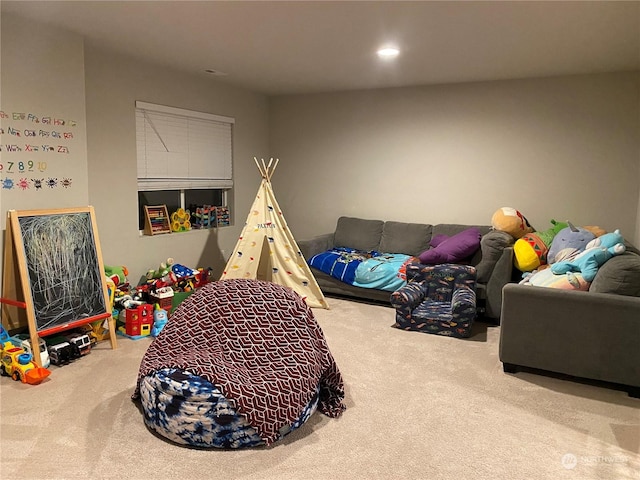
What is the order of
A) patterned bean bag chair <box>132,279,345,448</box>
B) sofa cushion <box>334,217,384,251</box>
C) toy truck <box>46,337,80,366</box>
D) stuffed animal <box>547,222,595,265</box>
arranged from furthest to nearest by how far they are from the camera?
sofa cushion <box>334,217,384,251</box> < stuffed animal <box>547,222,595,265</box> < toy truck <box>46,337,80,366</box> < patterned bean bag chair <box>132,279,345,448</box>

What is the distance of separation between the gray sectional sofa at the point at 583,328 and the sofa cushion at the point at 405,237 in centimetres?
215

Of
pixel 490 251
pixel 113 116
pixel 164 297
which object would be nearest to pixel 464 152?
pixel 490 251

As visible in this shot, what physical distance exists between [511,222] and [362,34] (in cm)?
229

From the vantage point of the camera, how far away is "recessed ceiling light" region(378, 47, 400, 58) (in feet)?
12.9

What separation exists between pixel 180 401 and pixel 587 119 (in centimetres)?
449

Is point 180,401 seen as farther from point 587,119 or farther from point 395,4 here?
point 587,119

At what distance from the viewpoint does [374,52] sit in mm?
4027

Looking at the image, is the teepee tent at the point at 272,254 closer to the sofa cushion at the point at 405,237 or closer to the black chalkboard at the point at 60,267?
the sofa cushion at the point at 405,237

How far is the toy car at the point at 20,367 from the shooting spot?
306 cm

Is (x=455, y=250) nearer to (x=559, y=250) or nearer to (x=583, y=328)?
(x=559, y=250)

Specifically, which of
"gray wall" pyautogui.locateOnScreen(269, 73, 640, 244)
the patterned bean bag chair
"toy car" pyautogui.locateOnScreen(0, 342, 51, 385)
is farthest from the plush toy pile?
"toy car" pyautogui.locateOnScreen(0, 342, 51, 385)

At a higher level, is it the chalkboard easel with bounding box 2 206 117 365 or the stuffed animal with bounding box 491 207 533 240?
the stuffed animal with bounding box 491 207 533 240

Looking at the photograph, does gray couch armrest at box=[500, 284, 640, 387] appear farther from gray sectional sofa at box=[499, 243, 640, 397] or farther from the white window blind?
the white window blind

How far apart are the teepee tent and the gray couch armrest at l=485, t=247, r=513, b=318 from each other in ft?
5.11
